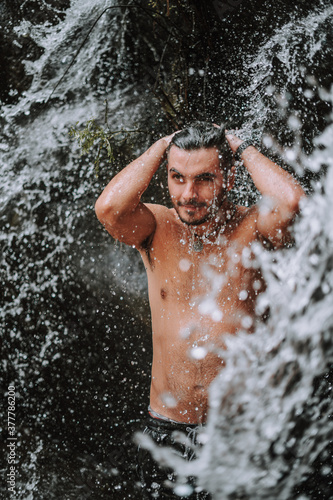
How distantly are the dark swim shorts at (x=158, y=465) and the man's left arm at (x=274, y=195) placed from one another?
2.65 ft

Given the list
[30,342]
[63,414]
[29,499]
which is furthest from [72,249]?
[29,499]

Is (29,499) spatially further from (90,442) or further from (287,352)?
(287,352)

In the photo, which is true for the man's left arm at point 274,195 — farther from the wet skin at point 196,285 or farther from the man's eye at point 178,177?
the man's eye at point 178,177

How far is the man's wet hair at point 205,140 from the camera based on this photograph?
1931 mm

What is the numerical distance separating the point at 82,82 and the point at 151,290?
5.56 ft

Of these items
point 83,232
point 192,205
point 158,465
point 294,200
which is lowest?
point 158,465

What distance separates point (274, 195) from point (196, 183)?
282mm

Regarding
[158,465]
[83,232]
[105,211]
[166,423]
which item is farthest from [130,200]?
[83,232]

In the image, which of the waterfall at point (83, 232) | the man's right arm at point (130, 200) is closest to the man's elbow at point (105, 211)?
the man's right arm at point (130, 200)

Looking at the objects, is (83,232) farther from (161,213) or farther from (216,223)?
(216,223)

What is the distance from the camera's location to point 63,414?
324cm

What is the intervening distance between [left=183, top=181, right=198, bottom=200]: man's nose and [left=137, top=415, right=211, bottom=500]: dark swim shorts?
884 mm

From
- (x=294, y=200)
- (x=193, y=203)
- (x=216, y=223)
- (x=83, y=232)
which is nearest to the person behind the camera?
(x=294, y=200)

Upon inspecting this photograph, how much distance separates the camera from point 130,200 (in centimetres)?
195
